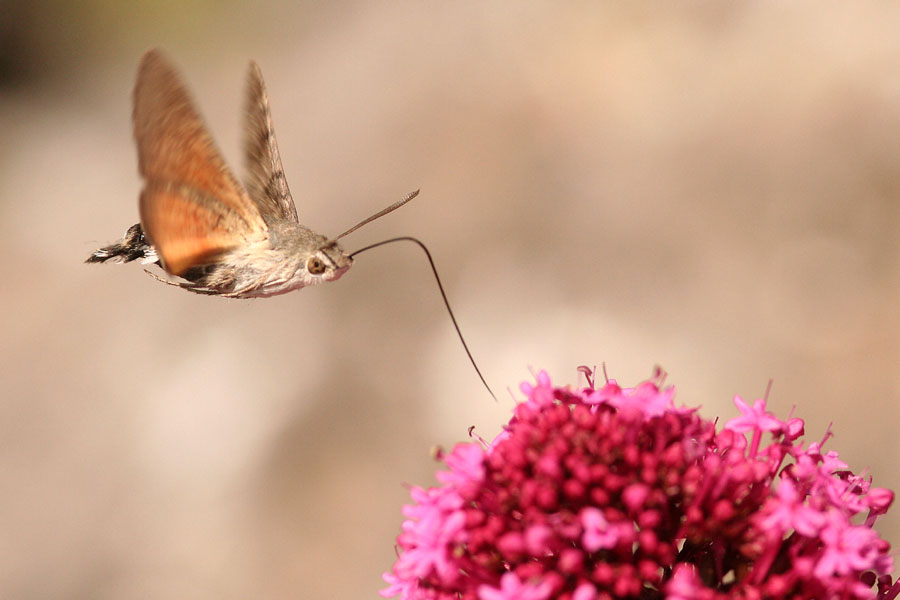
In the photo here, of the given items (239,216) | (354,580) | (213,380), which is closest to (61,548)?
(213,380)

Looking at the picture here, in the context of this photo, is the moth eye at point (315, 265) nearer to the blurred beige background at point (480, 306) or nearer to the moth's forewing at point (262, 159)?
the moth's forewing at point (262, 159)

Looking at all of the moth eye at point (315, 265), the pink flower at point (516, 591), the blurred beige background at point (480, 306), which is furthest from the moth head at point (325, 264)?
the blurred beige background at point (480, 306)

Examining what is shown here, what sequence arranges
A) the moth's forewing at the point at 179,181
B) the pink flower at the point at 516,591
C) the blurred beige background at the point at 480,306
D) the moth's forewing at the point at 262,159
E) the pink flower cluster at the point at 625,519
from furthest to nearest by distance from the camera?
the blurred beige background at the point at 480,306 → the moth's forewing at the point at 262,159 → the moth's forewing at the point at 179,181 → the pink flower cluster at the point at 625,519 → the pink flower at the point at 516,591

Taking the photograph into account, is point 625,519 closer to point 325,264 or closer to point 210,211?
point 325,264

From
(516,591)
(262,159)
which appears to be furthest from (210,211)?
(516,591)

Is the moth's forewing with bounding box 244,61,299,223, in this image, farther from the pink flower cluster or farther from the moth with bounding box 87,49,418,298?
the pink flower cluster

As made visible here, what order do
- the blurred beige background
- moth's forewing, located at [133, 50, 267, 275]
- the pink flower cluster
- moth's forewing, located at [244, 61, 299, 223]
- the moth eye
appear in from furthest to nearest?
the blurred beige background < moth's forewing, located at [244, 61, 299, 223] < the moth eye < moth's forewing, located at [133, 50, 267, 275] < the pink flower cluster

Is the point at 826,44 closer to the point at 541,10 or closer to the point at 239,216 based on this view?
the point at 541,10

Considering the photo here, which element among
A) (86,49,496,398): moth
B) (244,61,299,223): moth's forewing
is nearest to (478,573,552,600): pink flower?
(86,49,496,398): moth
